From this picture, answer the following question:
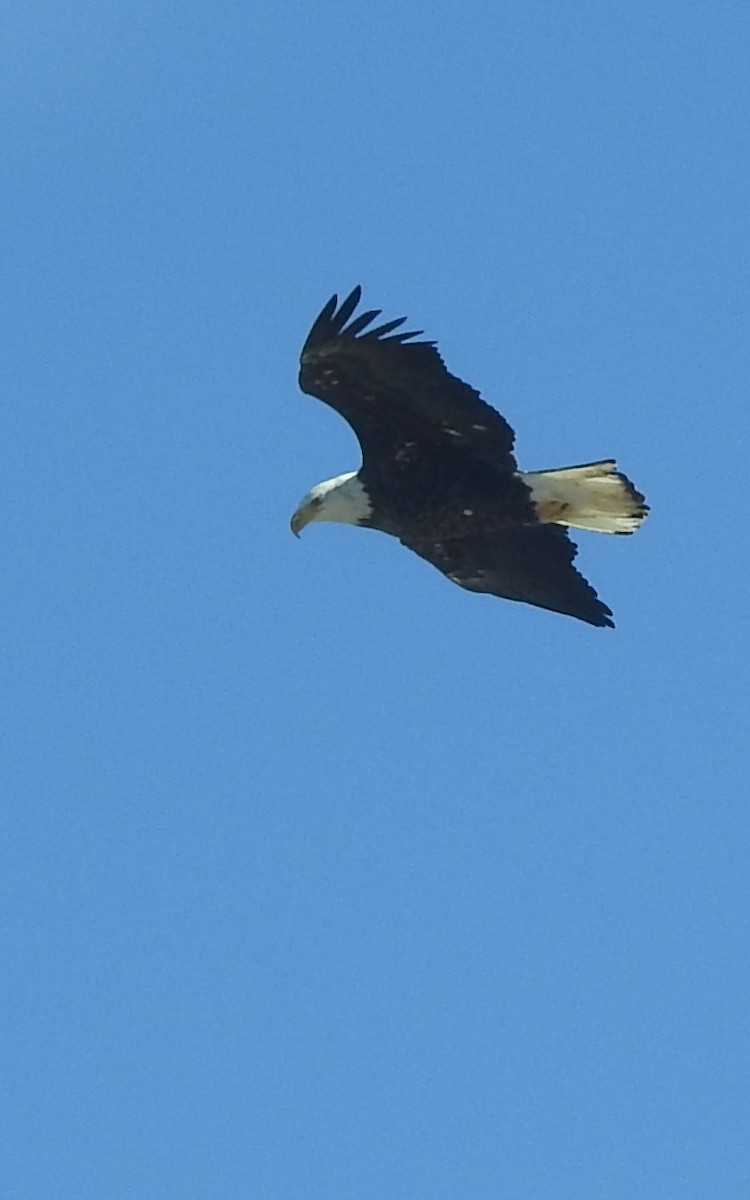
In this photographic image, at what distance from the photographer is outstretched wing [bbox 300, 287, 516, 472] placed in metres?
21.9

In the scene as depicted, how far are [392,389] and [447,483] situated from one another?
0.71m

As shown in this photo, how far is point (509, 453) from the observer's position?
22.3m

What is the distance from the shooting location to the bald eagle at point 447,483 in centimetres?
2197

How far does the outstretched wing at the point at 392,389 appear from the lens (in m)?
21.9

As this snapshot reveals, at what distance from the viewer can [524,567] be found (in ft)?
74.9

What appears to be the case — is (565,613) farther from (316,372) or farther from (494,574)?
(316,372)

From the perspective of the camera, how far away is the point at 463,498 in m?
22.5

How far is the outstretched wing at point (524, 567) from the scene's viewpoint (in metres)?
22.6

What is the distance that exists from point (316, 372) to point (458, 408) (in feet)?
2.59

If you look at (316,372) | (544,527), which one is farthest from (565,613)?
(316,372)

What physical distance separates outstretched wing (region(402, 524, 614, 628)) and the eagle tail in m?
0.14

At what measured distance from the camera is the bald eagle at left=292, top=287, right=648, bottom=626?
21969mm

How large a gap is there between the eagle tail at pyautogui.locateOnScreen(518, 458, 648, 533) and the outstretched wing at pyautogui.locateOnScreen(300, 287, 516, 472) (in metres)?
0.27

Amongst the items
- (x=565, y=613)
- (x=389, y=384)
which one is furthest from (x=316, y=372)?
(x=565, y=613)
